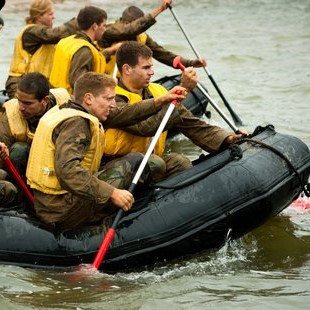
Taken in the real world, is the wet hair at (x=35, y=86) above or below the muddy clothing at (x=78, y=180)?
above

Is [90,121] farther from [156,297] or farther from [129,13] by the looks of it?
[129,13]

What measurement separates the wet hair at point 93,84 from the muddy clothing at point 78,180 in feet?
0.31

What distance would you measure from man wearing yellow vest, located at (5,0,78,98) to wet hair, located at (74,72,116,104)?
325 centimetres

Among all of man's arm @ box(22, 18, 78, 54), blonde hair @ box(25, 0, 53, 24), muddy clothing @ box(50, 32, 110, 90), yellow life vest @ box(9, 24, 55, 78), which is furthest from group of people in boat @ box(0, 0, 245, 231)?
blonde hair @ box(25, 0, 53, 24)

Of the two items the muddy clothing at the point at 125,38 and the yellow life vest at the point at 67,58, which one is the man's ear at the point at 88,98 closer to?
the yellow life vest at the point at 67,58

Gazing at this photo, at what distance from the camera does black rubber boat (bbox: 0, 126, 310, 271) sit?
20.5 feet

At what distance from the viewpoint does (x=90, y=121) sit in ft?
20.0

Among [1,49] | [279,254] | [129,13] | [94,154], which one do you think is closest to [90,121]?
[94,154]

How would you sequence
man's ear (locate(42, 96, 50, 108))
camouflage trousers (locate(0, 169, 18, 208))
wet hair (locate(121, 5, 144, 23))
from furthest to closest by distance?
wet hair (locate(121, 5, 144, 23))
man's ear (locate(42, 96, 50, 108))
camouflage trousers (locate(0, 169, 18, 208))

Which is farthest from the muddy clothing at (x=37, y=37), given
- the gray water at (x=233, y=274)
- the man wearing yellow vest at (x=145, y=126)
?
the man wearing yellow vest at (x=145, y=126)

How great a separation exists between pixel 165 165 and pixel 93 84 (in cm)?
93

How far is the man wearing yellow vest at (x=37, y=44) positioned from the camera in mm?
9477

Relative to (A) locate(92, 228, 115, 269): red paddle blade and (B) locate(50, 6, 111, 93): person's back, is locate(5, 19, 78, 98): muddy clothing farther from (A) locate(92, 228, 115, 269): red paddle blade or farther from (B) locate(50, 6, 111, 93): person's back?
(A) locate(92, 228, 115, 269): red paddle blade

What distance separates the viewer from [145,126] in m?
6.64
